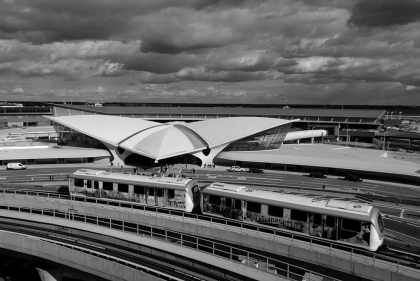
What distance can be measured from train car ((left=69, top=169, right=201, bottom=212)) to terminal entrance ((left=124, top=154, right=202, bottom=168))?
26.4m

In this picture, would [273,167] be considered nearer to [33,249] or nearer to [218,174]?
[218,174]

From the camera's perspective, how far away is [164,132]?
60062mm

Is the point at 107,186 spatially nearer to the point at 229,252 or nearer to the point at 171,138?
the point at 229,252

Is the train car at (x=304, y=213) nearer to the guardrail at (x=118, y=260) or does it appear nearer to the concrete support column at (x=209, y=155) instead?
the guardrail at (x=118, y=260)

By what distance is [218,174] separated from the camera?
51281 mm

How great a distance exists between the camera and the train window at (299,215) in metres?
21.1

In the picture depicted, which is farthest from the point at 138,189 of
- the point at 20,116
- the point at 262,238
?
the point at 20,116

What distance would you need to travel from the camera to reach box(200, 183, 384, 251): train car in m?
19.3

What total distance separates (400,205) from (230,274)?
26.4 m

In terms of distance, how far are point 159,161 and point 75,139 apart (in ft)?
58.8

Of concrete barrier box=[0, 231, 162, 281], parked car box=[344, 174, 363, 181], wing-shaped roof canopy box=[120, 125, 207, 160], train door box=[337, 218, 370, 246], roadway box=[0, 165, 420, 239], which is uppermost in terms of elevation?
wing-shaped roof canopy box=[120, 125, 207, 160]

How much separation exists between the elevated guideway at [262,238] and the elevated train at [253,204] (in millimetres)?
697

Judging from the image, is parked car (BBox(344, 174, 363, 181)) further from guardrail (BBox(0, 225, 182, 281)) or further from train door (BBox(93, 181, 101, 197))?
guardrail (BBox(0, 225, 182, 281))

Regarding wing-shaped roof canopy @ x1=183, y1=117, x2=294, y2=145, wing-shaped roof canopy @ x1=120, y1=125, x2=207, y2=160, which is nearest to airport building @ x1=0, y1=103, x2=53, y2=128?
wing-shaped roof canopy @ x1=120, y1=125, x2=207, y2=160
